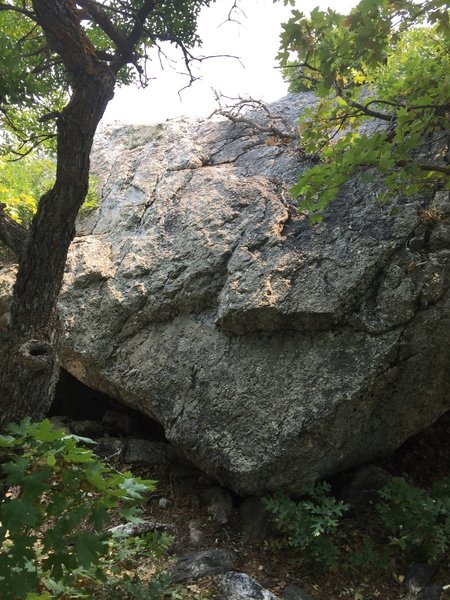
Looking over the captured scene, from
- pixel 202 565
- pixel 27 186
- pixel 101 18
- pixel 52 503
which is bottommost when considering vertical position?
pixel 202 565

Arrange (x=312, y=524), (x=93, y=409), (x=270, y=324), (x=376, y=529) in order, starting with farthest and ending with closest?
(x=93, y=409), (x=270, y=324), (x=376, y=529), (x=312, y=524)

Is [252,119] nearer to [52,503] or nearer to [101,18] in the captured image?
[101,18]

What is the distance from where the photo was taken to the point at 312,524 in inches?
171

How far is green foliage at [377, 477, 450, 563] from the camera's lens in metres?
4.14

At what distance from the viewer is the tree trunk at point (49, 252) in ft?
12.1

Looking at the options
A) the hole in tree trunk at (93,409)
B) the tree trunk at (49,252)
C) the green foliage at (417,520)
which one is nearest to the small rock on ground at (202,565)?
the green foliage at (417,520)

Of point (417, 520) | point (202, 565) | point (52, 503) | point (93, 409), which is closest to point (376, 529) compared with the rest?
point (417, 520)

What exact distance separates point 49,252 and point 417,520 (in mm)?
3865

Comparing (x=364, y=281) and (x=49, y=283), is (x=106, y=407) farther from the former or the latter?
(x=364, y=281)

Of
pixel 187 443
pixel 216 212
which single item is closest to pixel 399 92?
pixel 216 212

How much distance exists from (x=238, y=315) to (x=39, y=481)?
2.97 m

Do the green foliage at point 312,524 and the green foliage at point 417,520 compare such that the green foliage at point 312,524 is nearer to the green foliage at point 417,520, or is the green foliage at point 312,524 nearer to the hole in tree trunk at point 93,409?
the green foliage at point 417,520

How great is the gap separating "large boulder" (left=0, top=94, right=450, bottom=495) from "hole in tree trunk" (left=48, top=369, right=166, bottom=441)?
2.22ft

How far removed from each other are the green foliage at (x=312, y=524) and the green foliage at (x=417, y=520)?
494mm
